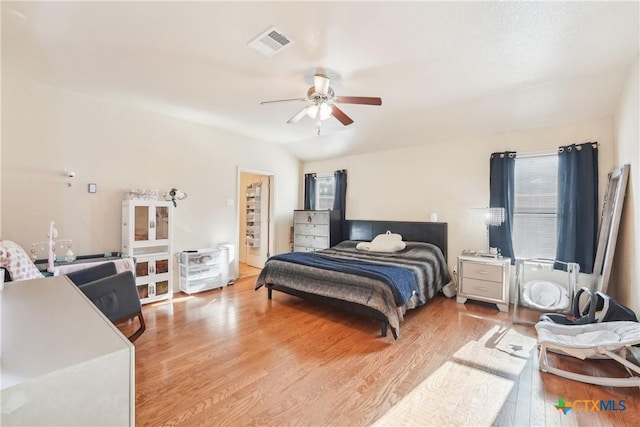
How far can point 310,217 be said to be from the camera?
18.2 feet

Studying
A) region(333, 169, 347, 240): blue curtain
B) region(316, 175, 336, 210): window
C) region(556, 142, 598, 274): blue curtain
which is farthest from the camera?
region(316, 175, 336, 210): window

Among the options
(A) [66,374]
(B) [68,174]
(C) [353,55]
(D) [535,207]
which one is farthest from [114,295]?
(D) [535,207]

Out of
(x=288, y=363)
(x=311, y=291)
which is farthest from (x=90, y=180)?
(x=288, y=363)

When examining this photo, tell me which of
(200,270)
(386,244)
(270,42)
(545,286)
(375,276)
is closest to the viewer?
(270,42)

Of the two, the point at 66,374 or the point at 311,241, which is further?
the point at 311,241

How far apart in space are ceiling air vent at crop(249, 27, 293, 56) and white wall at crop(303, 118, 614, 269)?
2.78 metres

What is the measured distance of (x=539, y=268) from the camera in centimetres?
360

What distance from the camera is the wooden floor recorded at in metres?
1.73

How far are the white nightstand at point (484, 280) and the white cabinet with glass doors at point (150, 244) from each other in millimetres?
4042

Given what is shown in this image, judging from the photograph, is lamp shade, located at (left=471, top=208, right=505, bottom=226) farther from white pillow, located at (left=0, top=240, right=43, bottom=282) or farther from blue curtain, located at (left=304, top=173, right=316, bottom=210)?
white pillow, located at (left=0, top=240, right=43, bottom=282)

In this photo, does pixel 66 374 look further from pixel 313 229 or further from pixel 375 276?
pixel 313 229

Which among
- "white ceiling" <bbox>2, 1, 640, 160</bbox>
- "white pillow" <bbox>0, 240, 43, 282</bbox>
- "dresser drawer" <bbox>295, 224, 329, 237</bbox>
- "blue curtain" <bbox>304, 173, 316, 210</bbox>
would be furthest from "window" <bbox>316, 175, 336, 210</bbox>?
"white pillow" <bbox>0, 240, 43, 282</bbox>

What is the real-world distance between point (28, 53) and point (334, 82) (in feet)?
9.09

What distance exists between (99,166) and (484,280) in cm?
512
